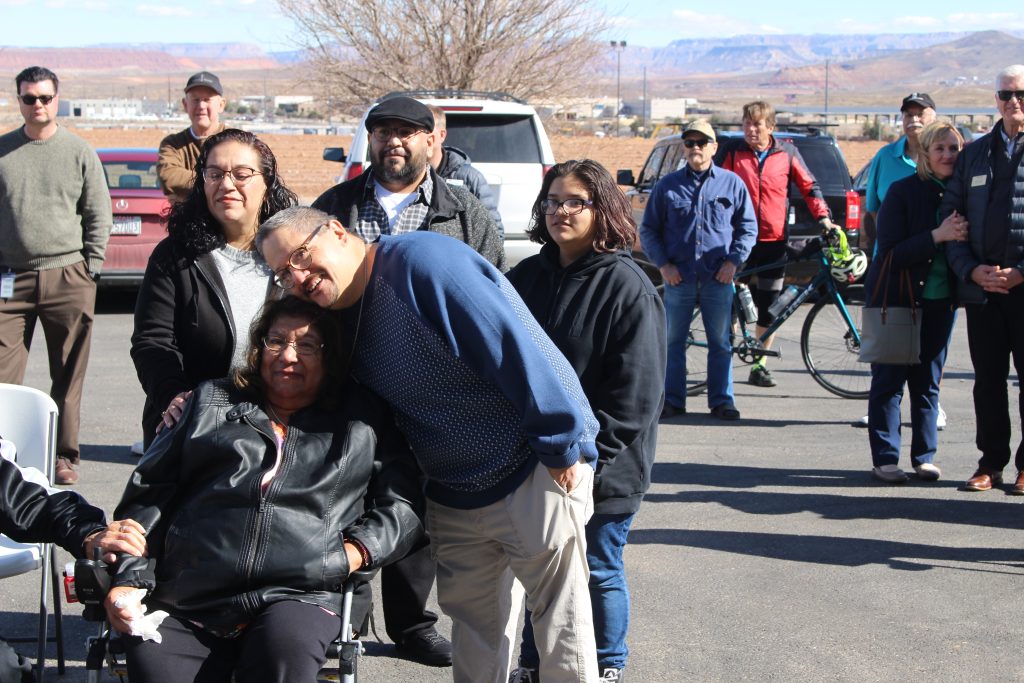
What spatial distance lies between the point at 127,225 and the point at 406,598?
8.30m

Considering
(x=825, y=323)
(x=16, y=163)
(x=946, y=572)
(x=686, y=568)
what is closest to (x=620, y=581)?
(x=686, y=568)

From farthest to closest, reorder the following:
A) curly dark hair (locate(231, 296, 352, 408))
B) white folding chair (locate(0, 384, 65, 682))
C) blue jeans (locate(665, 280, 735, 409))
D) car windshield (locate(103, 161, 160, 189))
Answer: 1. car windshield (locate(103, 161, 160, 189))
2. blue jeans (locate(665, 280, 735, 409))
3. white folding chair (locate(0, 384, 65, 682))
4. curly dark hair (locate(231, 296, 352, 408))

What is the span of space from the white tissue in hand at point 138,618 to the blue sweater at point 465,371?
0.86 meters

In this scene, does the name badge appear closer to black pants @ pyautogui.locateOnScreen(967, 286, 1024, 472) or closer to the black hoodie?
the black hoodie

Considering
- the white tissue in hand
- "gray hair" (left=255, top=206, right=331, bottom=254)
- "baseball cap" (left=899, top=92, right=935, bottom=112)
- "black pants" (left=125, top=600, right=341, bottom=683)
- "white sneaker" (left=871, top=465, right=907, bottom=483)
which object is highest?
"baseball cap" (left=899, top=92, right=935, bottom=112)

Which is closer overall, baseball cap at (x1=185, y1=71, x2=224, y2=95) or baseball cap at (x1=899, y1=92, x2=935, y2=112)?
baseball cap at (x1=185, y1=71, x2=224, y2=95)

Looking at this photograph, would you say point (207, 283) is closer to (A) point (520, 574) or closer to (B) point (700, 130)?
(A) point (520, 574)

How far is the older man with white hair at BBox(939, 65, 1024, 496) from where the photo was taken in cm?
615

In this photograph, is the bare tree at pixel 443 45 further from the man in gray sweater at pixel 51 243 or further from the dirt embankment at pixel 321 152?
the man in gray sweater at pixel 51 243

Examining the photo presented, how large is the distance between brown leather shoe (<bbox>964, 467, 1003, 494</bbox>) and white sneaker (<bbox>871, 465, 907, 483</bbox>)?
0.34 meters

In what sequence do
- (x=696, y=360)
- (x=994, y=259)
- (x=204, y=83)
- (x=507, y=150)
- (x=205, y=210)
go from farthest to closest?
(x=507, y=150), (x=696, y=360), (x=204, y=83), (x=994, y=259), (x=205, y=210)

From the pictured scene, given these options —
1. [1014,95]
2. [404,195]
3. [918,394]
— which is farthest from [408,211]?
[918,394]

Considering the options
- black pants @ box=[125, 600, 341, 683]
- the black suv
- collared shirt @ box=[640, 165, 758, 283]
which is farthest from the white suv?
black pants @ box=[125, 600, 341, 683]

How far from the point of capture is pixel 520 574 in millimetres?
3537
